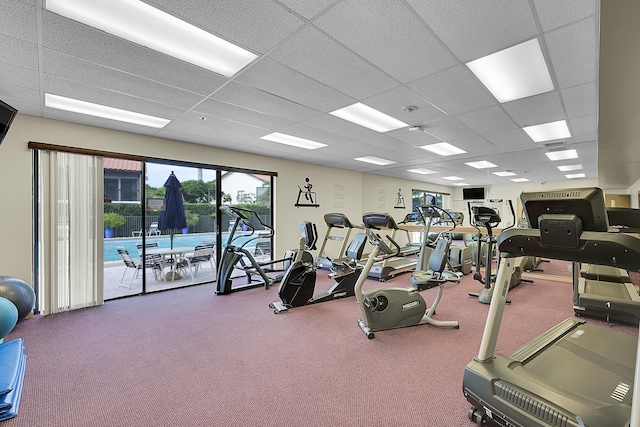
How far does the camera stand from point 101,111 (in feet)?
11.6

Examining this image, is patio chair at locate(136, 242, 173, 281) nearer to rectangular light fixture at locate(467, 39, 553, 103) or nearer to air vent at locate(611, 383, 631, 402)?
rectangular light fixture at locate(467, 39, 553, 103)

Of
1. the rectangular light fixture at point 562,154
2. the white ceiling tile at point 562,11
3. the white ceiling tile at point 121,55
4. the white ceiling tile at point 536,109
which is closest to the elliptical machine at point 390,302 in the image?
the white ceiling tile at point 536,109

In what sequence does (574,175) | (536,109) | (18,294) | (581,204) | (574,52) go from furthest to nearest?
(574,175) < (536,109) < (18,294) < (574,52) < (581,204)

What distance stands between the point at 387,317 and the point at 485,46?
8.50 ft

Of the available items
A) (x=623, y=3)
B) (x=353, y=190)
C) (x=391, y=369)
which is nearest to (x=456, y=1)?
(x=623, y=3)

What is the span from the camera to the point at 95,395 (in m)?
2.08

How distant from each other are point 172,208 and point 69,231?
1.63 metres

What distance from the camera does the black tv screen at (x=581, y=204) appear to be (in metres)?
1.36

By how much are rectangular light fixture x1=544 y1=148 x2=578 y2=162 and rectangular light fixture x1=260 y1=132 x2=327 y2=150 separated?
455 centimetres

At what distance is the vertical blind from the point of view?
367 cm

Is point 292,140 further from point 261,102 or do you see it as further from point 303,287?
point 303,287

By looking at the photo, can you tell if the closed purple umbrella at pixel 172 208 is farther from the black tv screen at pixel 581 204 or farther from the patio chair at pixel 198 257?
the black tv screen at pixel 581 204

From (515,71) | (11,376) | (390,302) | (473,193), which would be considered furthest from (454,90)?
(473,193)

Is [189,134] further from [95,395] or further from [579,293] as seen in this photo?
[579,293]
